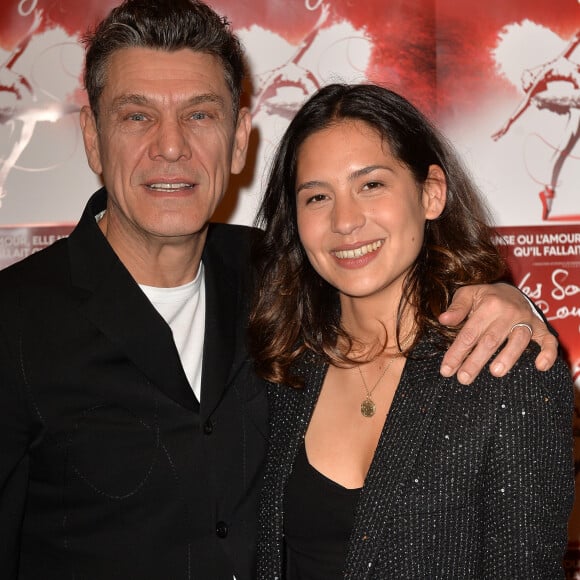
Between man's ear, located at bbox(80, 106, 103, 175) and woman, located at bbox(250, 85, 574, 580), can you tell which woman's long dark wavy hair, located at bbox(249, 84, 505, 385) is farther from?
man's ear, located at bbox(80, 106, 103, 175)

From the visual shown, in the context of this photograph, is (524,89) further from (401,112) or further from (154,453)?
(154,453)

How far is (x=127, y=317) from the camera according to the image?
189cm

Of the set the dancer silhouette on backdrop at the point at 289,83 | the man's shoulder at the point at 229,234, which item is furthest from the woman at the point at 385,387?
the dancer silhouette on backdrop at the point at 289,83

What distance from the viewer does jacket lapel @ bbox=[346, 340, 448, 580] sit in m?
1.67

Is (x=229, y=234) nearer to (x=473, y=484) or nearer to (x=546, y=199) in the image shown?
(x=473, y=484)

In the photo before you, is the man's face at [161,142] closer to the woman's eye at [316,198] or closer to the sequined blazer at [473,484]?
the woman's eye at [316,198]

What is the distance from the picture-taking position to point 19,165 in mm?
2891

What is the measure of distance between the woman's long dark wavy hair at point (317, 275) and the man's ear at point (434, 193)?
0.02m

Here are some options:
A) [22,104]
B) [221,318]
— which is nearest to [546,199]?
[221,318]

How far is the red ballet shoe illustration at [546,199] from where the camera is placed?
2904mm

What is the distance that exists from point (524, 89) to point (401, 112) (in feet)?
3.61

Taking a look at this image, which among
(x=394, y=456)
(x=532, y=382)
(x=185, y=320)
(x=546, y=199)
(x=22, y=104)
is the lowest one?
(x=394, y=456)

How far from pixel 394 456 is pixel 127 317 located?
676mm

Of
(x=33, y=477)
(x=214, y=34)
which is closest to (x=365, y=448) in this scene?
(x=33, y=477)
